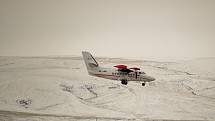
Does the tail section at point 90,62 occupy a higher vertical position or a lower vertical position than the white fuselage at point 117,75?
higher

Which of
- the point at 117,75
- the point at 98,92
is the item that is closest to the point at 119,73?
the point at 117,75

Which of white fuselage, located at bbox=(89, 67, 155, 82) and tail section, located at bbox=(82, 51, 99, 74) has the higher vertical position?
tail section, located at bbox=(82, 51, 99, 74)

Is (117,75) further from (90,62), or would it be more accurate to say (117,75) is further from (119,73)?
(90,62)

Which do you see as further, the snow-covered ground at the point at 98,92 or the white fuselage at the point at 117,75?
the white fuselage at the point at 117,75

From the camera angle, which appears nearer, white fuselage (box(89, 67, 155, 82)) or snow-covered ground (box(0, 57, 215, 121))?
snow-covered ground (box(0, 57, 215, 121))
